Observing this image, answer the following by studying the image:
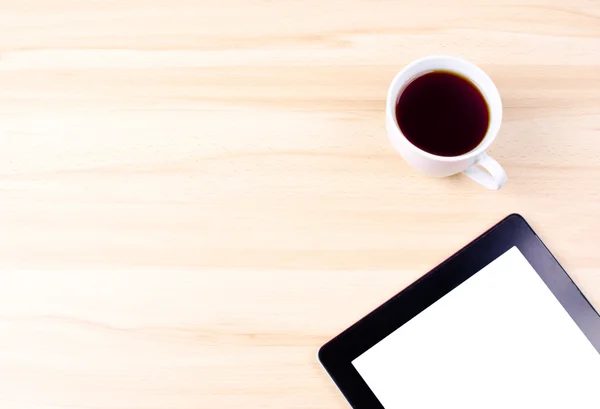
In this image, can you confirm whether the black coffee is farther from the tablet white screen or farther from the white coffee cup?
the tablet white screen

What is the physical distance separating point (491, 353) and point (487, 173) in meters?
0.19

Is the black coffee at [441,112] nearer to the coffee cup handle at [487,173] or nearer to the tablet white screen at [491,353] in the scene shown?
the coffee cup handle at [487,173]

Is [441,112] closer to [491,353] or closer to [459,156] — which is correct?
[459,156]

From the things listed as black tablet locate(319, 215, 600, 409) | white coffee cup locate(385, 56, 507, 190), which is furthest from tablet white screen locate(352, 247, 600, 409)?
white coffee cup locate(385, 56, 507, 190)

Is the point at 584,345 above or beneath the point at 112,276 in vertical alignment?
beneath

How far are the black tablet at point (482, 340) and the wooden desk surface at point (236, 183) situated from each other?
1.0 inches

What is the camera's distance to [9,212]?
2.42 feet

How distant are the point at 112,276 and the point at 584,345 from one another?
1.70ft

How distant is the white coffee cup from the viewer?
0.64 meters

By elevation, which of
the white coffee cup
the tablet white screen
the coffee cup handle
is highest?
the white coffee cup

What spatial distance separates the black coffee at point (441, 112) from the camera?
0.67 meters

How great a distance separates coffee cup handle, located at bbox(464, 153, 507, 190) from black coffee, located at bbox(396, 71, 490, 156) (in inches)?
1.0

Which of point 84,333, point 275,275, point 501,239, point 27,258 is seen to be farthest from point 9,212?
point 501,239

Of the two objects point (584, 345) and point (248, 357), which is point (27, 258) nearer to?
point (248, 357)
